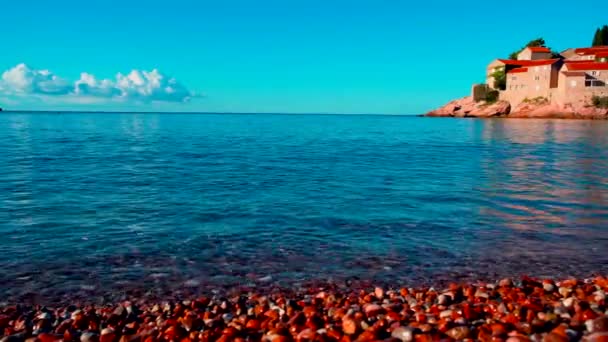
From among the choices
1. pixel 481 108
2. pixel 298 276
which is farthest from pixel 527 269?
pixel 481 108

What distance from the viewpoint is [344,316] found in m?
6.10

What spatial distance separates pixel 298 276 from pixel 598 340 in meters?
4.53

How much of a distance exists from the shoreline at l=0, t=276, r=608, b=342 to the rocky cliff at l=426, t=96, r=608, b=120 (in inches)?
4678

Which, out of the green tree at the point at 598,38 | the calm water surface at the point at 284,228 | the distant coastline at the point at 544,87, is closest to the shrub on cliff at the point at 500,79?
the distant coastline at the point at 544,87

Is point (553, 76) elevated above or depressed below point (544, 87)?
above

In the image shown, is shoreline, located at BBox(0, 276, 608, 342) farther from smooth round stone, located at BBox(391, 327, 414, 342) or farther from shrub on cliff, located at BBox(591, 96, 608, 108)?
shrub on cliff, located at BBox(591, 96, 608, 108)

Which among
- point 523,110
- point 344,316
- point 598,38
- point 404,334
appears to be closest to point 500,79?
point 523,110

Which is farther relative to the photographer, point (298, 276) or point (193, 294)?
point (298, 276)

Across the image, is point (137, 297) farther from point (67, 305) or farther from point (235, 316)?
point (235, 316)

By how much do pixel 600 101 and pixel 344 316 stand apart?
4784 inches

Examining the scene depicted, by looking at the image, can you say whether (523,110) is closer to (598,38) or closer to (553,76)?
(553,76)

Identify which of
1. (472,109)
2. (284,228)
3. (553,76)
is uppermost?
(553,76)

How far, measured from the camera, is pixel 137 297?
7238 mm

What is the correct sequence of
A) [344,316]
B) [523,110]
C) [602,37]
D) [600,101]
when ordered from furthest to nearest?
[602,37]
[523,110]
[600,101]
[344,316]
